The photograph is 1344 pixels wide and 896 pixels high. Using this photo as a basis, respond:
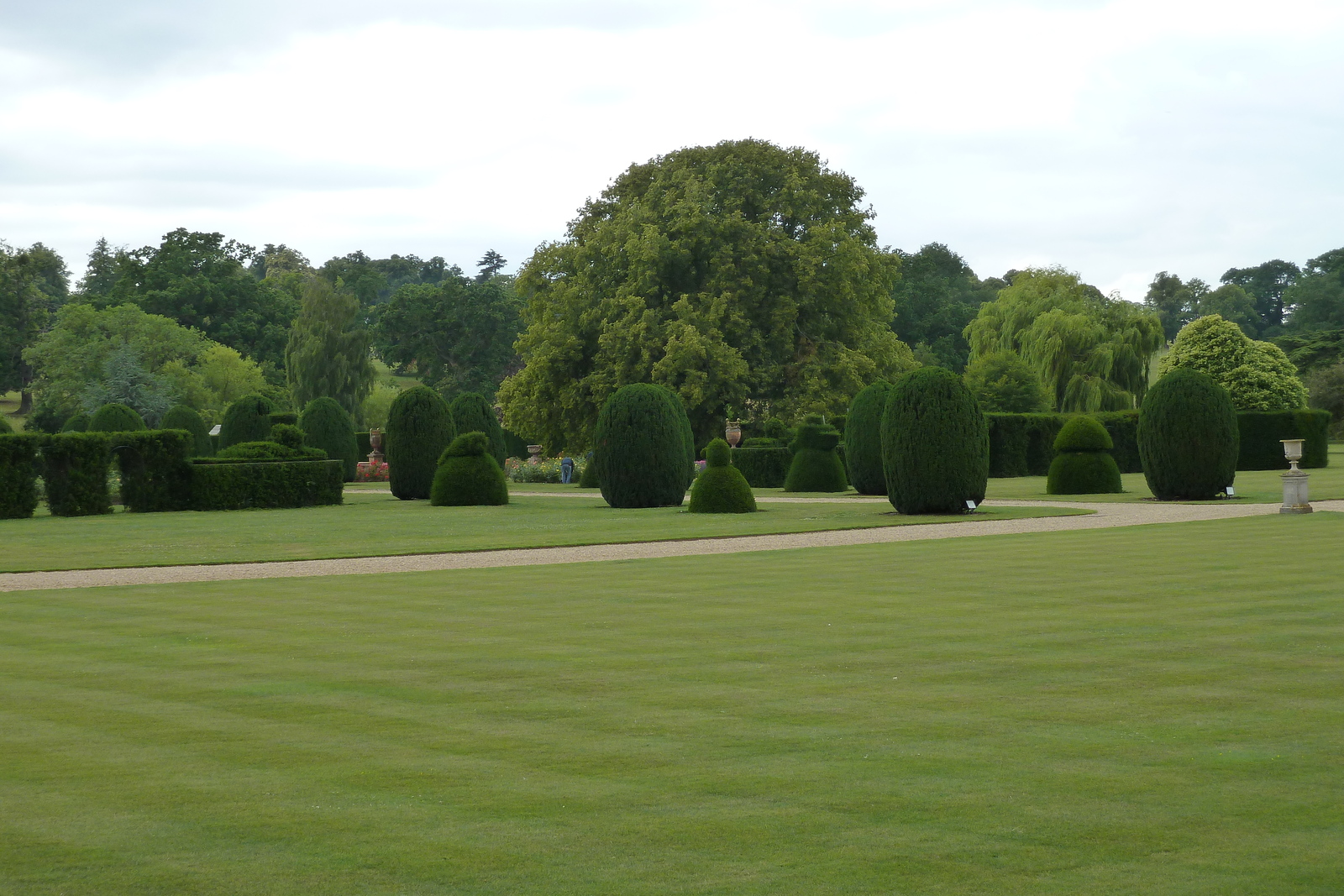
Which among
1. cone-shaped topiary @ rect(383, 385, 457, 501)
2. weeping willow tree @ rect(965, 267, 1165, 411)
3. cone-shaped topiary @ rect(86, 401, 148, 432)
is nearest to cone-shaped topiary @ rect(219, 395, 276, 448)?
cone-shaped topiary @ rect(86, 401, 148, 432)

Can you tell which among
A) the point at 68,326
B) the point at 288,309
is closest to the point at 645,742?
the point at 68,326

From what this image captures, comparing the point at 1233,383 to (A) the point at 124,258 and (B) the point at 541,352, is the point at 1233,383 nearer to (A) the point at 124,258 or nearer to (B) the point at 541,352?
(B) the point at 541,352

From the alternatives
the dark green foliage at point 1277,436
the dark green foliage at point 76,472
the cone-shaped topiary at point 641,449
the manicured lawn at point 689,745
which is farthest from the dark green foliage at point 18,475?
the dark green foliage at point 1277,436

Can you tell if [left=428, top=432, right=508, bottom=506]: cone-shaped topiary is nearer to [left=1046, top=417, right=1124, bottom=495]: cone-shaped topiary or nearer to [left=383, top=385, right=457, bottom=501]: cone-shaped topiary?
[left=383, top=385, right=457, bottom=501]: cone-shaped topiary

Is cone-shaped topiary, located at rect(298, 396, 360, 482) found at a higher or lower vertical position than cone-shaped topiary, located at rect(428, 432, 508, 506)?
higher

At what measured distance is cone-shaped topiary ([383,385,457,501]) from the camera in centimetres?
3578

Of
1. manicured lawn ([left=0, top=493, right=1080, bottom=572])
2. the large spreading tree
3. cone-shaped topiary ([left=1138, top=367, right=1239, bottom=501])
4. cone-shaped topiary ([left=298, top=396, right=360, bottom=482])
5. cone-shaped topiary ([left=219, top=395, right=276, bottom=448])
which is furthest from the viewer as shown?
the large spreading tree

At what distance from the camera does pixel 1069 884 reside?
→ 4660mm

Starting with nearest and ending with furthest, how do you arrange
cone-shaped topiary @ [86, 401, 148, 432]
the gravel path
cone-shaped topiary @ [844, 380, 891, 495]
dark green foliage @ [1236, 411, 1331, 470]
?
1. the gravel path
2. cone-shaped topiary @ [844, 380, 891, 495]
3. dark green foliage @ [1236, 411, 1331, 470]
4. cone-shaped topiary @ [86, 401, 148, 432]

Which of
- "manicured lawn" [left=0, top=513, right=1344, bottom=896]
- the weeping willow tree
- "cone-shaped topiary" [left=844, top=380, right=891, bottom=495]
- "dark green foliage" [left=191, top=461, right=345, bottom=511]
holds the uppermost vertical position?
the weeping willow tree

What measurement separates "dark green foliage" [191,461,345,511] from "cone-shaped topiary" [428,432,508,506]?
9.74 ft

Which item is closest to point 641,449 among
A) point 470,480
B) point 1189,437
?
point 470,480

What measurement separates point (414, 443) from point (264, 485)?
15.1 ft

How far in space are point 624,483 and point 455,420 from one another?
35.3 ft
